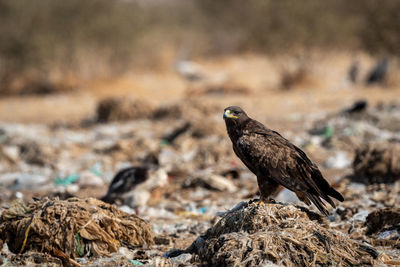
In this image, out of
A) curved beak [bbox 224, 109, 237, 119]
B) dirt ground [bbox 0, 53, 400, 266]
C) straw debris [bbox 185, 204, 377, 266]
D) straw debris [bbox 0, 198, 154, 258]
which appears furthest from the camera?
dirt ground [bbox 0, 53, 400, 266]

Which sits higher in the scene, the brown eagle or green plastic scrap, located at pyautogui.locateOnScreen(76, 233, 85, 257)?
the brown eagle

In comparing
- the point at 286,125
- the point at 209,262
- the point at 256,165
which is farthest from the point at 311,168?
the point at 286,125

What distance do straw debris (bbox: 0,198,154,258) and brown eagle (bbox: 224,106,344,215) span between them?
3.33 ft

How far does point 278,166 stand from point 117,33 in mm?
14605

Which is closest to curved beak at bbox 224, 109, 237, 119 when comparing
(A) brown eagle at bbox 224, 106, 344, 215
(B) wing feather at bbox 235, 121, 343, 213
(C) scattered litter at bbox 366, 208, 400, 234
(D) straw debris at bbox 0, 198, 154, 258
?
(A) brown eagle at bbox 224, 106, 344, 215

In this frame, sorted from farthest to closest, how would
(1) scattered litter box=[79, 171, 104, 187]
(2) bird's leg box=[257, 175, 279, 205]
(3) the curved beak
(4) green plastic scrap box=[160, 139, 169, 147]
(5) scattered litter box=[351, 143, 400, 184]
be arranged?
1. (4) green plastic scrap box=[160, 139, 169, 147]
2. (1) scattered litter box=[79, 171, 104, 187]
3. (5) scattered litter box=[351, 143, 400, 184]
4. (3) the curved beak
5. (2) bird's leg box=[257, 175, 279, 205]

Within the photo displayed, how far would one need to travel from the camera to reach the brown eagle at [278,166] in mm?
3600

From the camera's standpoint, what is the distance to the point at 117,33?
1730 centimetres

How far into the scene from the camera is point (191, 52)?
78.9 feet

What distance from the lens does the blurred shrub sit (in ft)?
47.7

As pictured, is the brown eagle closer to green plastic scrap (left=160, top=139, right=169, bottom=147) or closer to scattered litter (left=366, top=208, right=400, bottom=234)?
scattered litter (left=366, top=208, right=400, bottom=234)

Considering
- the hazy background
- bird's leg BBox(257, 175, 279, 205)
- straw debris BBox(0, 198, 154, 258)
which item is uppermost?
the hazy background

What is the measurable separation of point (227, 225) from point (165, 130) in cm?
583

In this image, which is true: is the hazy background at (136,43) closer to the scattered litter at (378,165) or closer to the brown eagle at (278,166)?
the scattered litter at (378,165)
